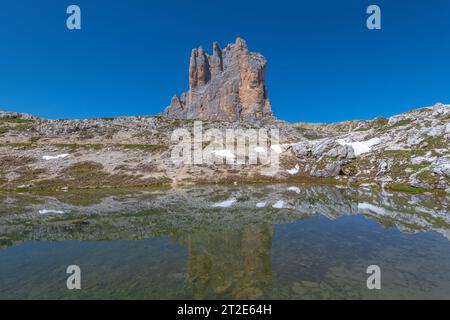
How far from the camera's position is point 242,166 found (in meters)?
76.8

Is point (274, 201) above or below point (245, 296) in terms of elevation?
above

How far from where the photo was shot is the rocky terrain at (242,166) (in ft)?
186

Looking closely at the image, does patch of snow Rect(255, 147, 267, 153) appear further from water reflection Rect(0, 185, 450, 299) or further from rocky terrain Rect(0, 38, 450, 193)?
water reflection Rect(0, 185, 450, 299)

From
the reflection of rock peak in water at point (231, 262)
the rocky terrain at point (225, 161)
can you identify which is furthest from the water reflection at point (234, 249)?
the rocky terrain at point (225, 161)

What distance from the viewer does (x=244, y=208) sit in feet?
116

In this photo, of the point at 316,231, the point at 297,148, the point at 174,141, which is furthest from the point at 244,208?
the point at 174,141

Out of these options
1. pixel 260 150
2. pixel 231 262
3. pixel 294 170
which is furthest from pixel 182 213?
pixel 260 150

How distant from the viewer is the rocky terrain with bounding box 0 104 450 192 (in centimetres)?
5656

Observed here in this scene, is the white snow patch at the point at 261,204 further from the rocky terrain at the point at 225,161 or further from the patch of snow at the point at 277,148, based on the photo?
the patch of snow at the point at 277,148

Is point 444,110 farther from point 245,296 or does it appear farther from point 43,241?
point 43,241

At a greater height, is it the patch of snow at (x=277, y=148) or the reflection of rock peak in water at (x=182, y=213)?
the patch of snow at (x=277, y=148)

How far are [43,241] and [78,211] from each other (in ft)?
40.6

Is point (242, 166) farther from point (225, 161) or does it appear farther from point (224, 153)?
point (224, 153)

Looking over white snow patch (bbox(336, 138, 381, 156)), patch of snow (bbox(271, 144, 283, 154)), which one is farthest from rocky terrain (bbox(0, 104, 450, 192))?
patch of snow (bbox(271, 144, 283, 154))
